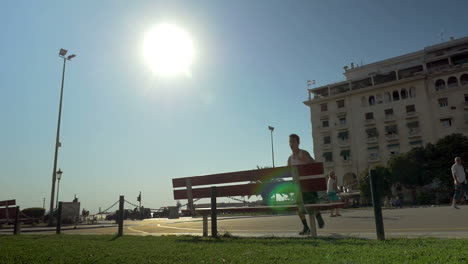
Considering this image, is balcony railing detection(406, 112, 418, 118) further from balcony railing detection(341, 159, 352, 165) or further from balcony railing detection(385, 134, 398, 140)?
balcony railing detection(341, 159, 352, 165)

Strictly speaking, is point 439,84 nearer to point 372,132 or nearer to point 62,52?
point 372,132

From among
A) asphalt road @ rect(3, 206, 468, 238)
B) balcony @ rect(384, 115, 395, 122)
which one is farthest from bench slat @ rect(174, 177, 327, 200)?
balcony @ rect(384, 115, 395, 122)

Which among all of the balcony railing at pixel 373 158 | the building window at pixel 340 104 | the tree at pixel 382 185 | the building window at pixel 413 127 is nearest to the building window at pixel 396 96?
the building window at pixel 413 127

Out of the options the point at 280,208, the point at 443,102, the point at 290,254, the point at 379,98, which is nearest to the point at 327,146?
the point at 379,98

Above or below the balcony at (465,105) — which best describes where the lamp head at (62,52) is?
above

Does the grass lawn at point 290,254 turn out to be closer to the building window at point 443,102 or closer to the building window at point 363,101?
the building window at point 443,102

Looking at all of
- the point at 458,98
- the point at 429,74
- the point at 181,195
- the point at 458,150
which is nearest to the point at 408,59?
the point at 429,74

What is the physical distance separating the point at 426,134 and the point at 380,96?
9305mm

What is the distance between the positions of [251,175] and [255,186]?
21 centimetres

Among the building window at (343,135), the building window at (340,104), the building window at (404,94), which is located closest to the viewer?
the building window at (404,94)

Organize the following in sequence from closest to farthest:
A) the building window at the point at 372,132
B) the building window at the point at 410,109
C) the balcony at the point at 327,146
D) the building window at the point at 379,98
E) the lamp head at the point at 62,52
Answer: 1. the lamp head at the point at 62,52
2. the building window at the point at 410,109
3. the building window at the point at 372,132
4. the building window at the point at 379,98
5. the balcony at the point at 327,146

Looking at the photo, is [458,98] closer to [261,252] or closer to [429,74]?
[429,74]

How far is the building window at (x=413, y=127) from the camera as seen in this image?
1986 inches

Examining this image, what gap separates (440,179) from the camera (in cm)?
3947
